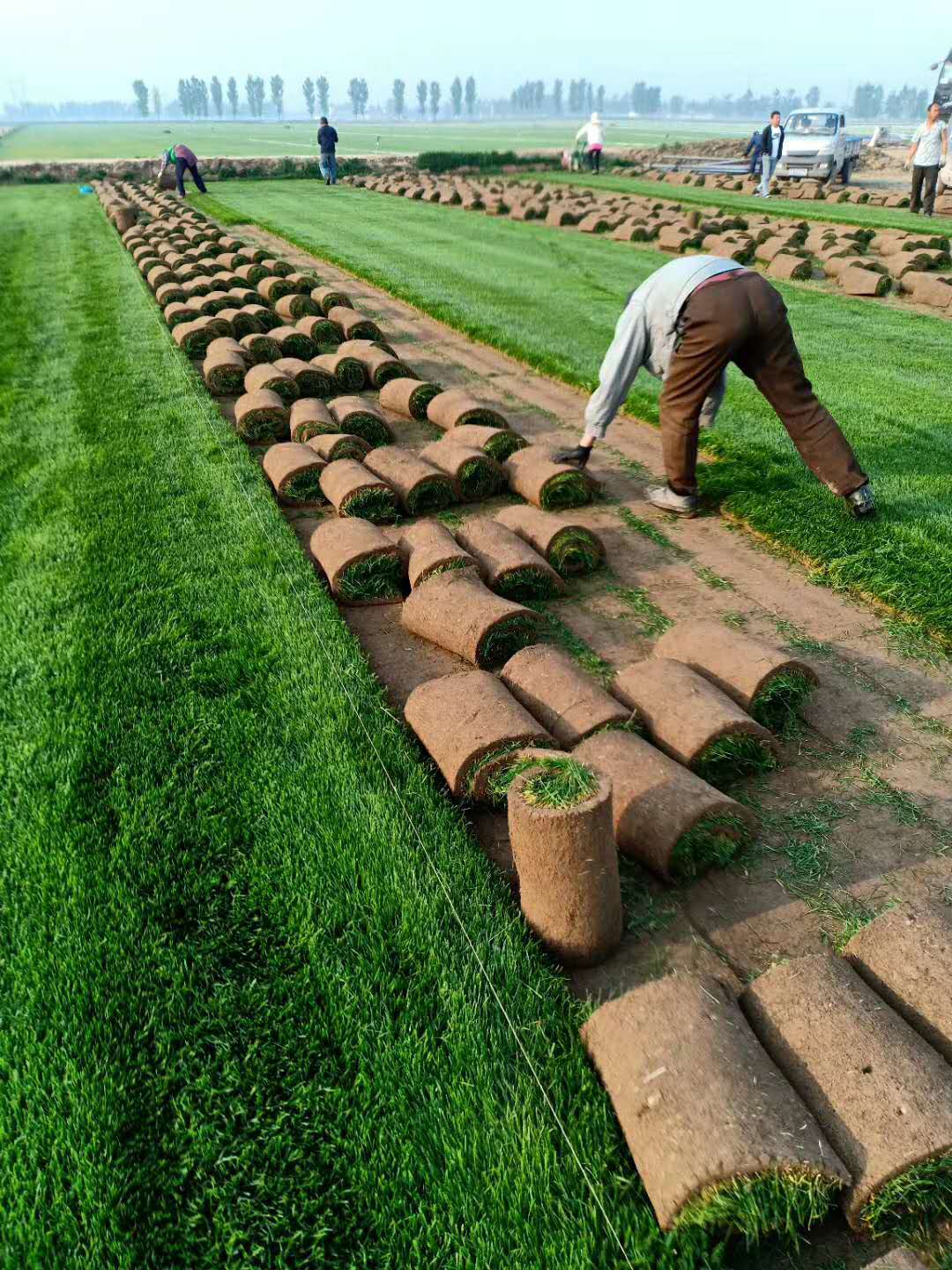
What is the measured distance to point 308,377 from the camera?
9.34 meters

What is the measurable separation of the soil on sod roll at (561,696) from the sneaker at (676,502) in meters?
2.73

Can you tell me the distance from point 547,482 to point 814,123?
33.7 m

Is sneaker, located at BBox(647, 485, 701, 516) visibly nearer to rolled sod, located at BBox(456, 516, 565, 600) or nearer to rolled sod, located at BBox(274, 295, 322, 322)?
rolled sod, located at BBox(456, 516, 565, 600)

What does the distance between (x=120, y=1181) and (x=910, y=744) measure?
3.77 metres

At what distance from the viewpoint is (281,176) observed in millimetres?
39625

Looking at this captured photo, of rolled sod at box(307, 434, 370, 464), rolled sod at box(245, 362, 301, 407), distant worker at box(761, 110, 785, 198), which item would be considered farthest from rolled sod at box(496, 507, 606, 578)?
distant worker at box(761, 110, 785, 198)

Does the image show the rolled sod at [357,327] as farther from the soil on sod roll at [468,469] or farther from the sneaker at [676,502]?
the sneaker at [676,502]

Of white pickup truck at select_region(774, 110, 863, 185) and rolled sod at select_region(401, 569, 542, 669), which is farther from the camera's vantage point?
white pickup truck at select_region(774, 110, 863, 185)

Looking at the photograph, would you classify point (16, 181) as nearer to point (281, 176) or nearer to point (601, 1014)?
point (281, 176)

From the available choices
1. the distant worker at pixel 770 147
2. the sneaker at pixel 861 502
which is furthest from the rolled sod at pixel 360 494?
the distant worker at pixel 770 147

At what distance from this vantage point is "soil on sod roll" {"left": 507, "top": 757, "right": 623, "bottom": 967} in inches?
108

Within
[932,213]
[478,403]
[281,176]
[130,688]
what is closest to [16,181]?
[281,176]

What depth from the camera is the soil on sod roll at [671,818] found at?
3.32 metres

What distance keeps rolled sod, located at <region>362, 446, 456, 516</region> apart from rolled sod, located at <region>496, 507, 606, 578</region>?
978mm
